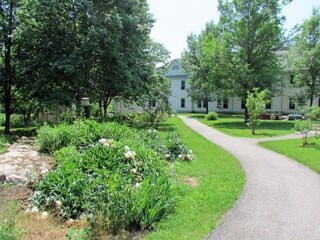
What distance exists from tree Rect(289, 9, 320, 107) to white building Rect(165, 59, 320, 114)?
2084mm

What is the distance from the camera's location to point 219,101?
44750mm

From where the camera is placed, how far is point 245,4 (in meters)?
27.1

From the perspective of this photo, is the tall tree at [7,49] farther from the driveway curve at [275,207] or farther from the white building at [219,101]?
the white building at [219,101]

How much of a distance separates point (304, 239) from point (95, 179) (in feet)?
11.3

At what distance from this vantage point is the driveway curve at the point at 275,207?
14.8 feet

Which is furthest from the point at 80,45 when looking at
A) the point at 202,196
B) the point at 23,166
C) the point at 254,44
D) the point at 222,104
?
the point at 222,104

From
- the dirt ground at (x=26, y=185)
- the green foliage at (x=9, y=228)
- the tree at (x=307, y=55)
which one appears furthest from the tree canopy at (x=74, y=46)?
the tree at (x=307, y=55)

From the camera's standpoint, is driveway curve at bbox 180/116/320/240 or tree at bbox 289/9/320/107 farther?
tree at bbox 289/9/320/107

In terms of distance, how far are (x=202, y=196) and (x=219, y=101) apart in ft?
130

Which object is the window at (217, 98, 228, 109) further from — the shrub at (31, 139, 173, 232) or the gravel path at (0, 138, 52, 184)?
the shrub at (31, 139, 173, 232)

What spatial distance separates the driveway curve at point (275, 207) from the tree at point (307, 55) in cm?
2586

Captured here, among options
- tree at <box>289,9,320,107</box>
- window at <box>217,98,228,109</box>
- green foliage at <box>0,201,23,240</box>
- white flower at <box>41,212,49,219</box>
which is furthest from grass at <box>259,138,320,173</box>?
window at <box>217,98,228,109</box>

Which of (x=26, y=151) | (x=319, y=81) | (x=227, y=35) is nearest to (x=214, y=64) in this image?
(x=227, y=35)

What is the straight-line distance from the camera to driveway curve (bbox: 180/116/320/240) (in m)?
4.50
